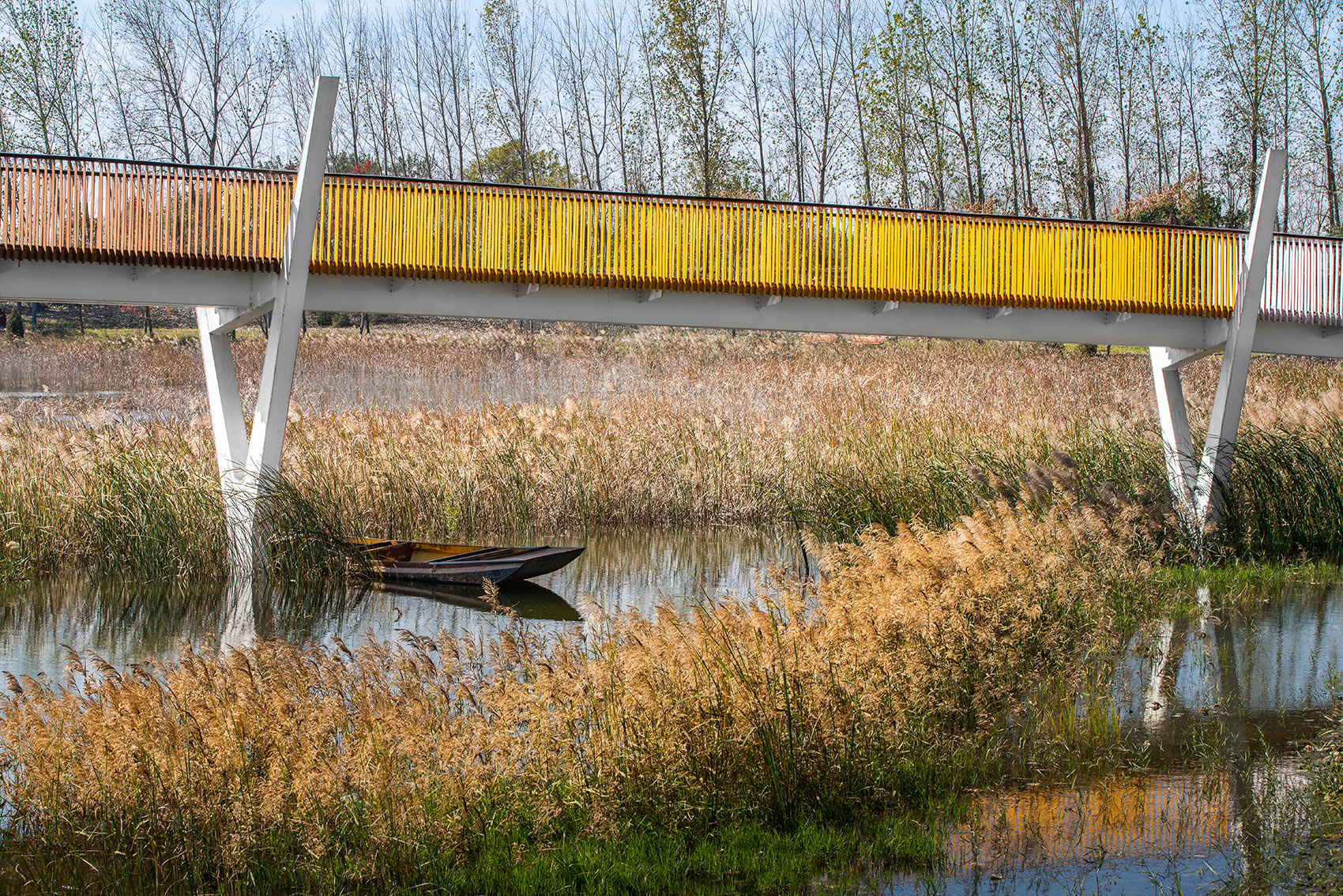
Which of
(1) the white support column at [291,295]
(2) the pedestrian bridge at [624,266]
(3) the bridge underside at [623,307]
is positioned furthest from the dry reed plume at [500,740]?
(3) the bridge underside at [623,307]

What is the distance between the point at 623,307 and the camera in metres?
15.8

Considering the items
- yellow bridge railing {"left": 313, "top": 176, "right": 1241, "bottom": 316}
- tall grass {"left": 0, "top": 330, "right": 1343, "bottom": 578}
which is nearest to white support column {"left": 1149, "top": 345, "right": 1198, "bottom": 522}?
tall grass {"left": 0, "top": 330, "right": 1343, "bottom": 578}

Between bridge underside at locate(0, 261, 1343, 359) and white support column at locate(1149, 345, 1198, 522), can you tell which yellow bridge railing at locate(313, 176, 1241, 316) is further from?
white support column at locate(1149, 345, 1198, 522)

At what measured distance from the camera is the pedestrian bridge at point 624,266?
14.1m

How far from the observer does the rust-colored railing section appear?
13.6m

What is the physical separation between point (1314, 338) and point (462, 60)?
170 feet

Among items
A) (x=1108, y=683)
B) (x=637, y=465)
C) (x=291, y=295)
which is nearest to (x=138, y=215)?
(x=291, y=295)

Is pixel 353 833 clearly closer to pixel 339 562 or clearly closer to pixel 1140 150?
pixel 339 562

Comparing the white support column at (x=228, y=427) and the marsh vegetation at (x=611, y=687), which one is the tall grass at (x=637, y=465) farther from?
the white support column at (x=228, y=427)

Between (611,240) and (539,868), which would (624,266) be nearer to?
(611,240)

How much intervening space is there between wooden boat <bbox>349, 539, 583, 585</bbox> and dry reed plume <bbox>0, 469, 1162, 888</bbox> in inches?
240

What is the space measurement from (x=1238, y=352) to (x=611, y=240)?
7808 mm

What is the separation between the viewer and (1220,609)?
12742 millimetres

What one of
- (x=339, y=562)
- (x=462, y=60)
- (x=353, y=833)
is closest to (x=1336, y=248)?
(x=339, y=562)
